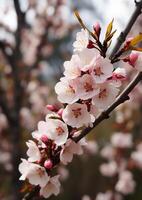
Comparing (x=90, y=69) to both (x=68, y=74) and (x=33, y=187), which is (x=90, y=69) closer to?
(x=68, y=74)

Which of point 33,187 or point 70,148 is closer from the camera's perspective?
point 70,148

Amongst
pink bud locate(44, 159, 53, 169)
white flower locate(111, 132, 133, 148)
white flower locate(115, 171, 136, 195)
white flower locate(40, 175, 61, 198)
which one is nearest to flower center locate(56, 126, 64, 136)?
pink bud locate(44, 159, 53, 169)

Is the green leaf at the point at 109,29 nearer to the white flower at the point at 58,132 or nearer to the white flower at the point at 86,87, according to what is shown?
the white flower at the point at 86,87

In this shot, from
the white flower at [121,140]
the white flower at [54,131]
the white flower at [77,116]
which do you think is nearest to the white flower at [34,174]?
the white flower at [54,131]

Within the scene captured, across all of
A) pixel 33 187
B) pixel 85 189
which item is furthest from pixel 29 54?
pixel 33 187

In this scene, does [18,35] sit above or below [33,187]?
above

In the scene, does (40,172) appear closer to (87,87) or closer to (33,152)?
(33,152)

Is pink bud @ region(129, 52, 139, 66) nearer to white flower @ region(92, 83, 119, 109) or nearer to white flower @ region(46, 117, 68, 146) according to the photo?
white flower @ region(92, 83, 119, 109)

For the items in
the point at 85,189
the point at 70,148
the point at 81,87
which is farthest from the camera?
the point at 85,189
